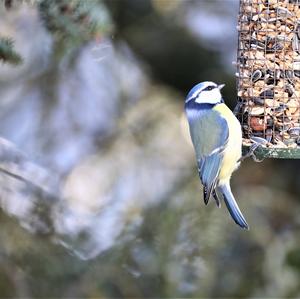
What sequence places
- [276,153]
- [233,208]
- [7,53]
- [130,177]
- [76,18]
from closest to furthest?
[7,53] → [76,18] → [276,153] → [233,208] → [130,177]

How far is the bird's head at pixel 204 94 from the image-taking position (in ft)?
9.86

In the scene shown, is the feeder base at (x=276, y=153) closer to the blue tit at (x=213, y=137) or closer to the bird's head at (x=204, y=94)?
the blue tit at (x=213, y=137)

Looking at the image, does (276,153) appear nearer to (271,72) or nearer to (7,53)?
(271,72)

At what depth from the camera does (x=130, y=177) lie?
14.8ft

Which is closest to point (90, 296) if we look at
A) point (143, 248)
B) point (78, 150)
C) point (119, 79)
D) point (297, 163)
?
point (143, 248)

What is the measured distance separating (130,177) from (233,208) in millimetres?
1549

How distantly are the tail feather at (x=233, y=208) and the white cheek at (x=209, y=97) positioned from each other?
0.34 m

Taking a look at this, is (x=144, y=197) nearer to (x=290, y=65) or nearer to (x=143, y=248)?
(x=143, y=248)

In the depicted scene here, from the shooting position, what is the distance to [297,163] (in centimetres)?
489

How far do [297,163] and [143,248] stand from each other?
1417 millimetres

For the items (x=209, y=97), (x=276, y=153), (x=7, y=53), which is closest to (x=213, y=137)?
(x=209, y=97)

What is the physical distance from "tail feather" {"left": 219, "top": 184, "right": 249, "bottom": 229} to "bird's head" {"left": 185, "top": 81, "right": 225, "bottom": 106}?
341 millimetres

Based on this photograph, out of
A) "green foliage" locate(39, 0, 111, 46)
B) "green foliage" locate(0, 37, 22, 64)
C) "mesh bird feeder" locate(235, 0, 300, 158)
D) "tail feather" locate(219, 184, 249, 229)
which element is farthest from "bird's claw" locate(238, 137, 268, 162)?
"green foliage" locate(0, 37, 22, 64)

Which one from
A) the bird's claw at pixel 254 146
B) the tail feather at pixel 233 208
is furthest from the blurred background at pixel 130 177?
the bird's claw at pixel 254 146
